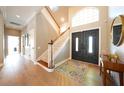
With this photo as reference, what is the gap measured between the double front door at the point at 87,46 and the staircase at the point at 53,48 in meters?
0.76

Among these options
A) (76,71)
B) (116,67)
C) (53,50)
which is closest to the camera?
(116,67)

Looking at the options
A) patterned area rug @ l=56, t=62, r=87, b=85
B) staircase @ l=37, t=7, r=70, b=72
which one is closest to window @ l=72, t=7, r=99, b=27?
staircase @ l=37, t=7, r=70, b=72

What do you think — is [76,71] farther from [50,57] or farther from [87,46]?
[50,57]

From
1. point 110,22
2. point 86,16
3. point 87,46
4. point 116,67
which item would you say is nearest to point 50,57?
point 87,46

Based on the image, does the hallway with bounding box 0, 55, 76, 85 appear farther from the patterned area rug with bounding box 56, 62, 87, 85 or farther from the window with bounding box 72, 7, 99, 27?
the window with bounding box 72, 7, 99, 27

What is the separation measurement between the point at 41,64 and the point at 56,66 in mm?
645

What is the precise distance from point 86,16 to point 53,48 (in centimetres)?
180

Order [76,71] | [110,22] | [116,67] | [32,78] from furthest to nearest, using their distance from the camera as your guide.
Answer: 1. [76,71]
2. [32,78]
3. [110,22]
4. [116,67]

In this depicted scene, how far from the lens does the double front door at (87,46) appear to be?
3740 mm

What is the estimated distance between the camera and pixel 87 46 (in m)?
3.80

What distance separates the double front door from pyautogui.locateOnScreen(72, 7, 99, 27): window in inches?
14.1

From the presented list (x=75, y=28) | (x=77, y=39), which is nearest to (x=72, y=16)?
(x=75, y=28)

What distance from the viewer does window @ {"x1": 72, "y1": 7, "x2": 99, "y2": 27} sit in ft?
12.3

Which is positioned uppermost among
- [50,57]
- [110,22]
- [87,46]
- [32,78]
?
[110,22]
